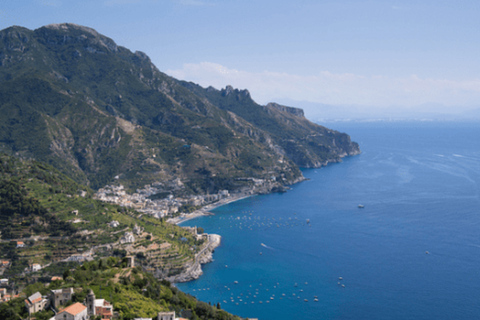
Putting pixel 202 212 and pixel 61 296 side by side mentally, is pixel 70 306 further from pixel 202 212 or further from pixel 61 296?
pixel 202 212

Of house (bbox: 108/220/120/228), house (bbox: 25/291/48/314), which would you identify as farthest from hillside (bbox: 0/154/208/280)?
house (bbox: 25/291/48/314)

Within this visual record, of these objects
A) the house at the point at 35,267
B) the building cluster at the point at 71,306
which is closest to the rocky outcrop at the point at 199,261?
Answer: the house at the point at 35,267

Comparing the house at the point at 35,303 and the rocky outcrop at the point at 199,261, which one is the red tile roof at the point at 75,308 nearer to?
the house at the point at 35,303

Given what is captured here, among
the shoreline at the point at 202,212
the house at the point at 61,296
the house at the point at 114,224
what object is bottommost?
the shoreline at the point at 202,212

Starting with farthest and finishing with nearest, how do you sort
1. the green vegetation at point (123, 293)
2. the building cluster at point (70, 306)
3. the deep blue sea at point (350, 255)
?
1. the deep blue sea at point (350, 255)
2. the green vegetation at point (123, 293)
3. the building cluster at point (70, 306)

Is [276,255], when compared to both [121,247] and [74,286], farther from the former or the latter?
[74,286]

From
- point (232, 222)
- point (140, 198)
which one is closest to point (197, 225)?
point (232, 222)

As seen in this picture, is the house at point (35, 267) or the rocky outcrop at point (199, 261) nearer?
the house at point (35, 267)
